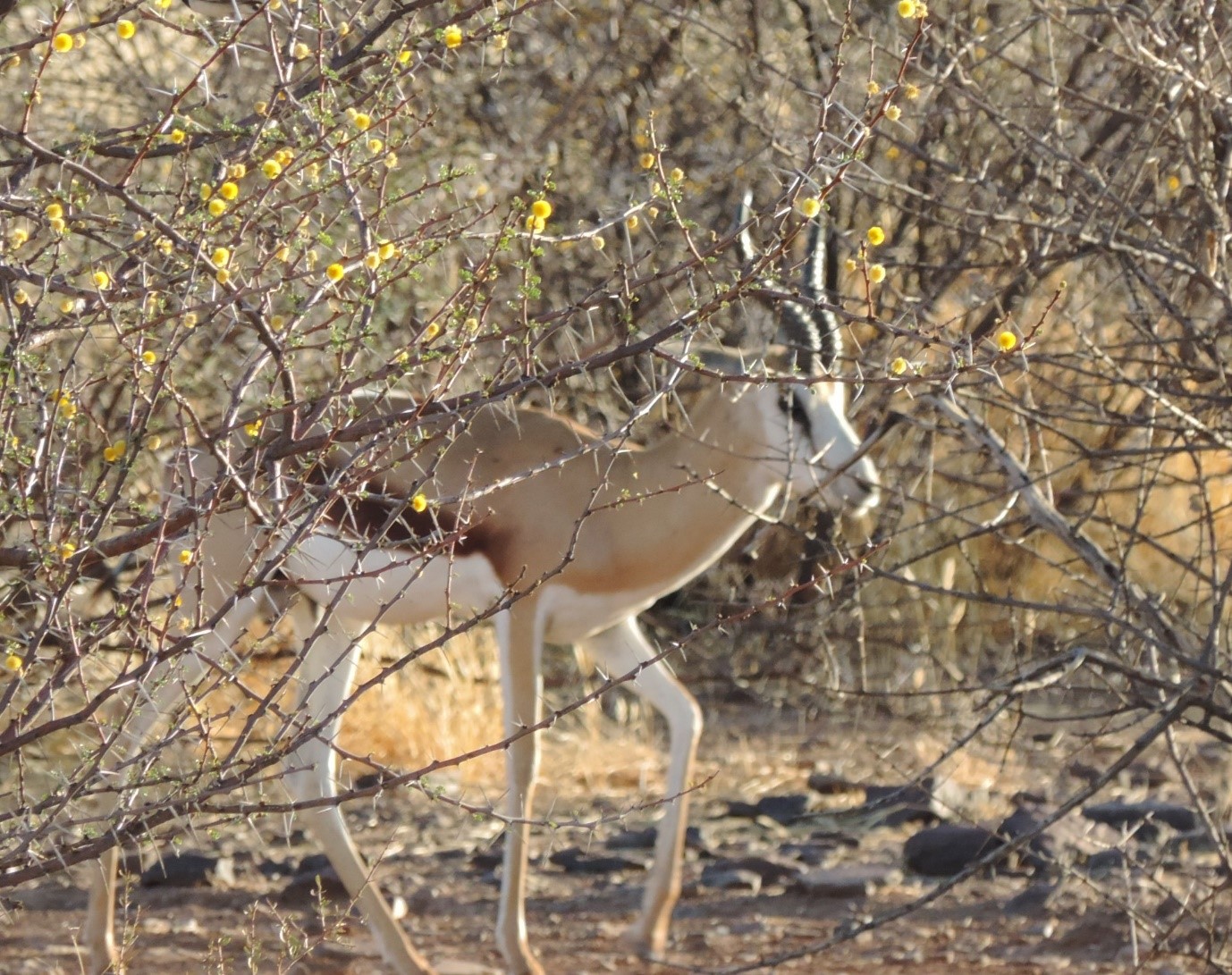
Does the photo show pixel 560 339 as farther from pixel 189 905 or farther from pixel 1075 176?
pixel 189 905

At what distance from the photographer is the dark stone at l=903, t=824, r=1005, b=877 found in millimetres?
6246

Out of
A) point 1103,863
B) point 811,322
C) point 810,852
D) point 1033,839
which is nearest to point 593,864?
point 810,852

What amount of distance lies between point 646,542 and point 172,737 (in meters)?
3.25

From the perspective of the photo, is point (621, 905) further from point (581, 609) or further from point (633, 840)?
point (581, 609)

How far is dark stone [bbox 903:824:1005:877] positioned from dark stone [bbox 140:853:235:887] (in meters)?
2.21

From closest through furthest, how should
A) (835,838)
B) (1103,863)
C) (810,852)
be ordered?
(1103,863), (810,852), (835,838)

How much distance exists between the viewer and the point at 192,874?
6.34 meters

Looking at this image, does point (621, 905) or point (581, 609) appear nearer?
point (581, 609)

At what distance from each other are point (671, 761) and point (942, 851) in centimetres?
109

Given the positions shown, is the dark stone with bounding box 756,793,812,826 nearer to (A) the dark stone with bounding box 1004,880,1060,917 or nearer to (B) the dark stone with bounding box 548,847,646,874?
(B) the dark stone with bounding box 548,847,646,874

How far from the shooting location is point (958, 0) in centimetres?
780

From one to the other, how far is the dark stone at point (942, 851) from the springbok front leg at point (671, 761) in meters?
0.82

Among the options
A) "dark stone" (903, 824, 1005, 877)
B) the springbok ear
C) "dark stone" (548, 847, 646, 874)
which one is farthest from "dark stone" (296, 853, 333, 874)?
the springbok ear

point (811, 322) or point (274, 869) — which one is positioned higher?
point (811, 322)
